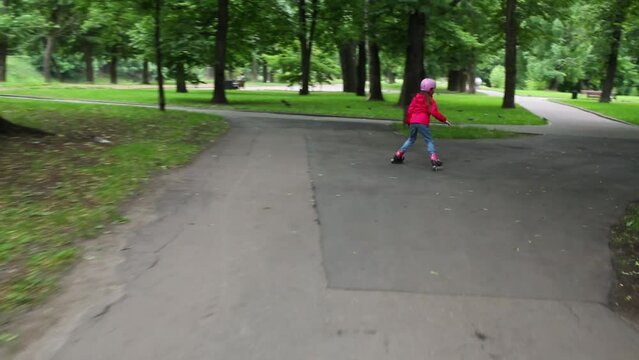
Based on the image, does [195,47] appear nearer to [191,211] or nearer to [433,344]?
[191,211]

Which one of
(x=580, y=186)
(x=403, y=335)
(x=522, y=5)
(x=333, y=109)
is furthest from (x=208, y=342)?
(x=522, y=5)

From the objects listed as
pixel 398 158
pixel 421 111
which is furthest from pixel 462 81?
pixel 398 158

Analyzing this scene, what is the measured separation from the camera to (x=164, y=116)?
17.4 meters

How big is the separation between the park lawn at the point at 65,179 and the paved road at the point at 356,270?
0.39 m

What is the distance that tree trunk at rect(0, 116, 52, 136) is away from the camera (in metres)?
11.0

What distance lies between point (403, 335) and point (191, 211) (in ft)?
12.0

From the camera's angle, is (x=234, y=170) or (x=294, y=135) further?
(x=294, y=135)

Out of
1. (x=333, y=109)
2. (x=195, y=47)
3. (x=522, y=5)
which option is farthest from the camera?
(x=522, y=5)

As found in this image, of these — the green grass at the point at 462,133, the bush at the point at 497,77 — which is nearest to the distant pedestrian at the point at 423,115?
the green grass at the point at 462,133

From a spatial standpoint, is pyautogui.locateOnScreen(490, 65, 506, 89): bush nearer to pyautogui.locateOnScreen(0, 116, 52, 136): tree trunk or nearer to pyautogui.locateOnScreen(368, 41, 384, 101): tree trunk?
pyautogui.locateOnScreen(368, 41, 384, 101): tree trunk

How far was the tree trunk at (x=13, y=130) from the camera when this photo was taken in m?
11.0

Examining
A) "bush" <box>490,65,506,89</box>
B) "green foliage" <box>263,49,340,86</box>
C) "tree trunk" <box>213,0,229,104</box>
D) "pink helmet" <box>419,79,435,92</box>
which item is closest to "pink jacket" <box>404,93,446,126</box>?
"pink helmet" <box>419,79,435,92</box>

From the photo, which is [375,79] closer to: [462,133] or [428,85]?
[462,133]

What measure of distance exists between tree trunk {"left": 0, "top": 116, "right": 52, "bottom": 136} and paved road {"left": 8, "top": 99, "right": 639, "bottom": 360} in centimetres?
369
